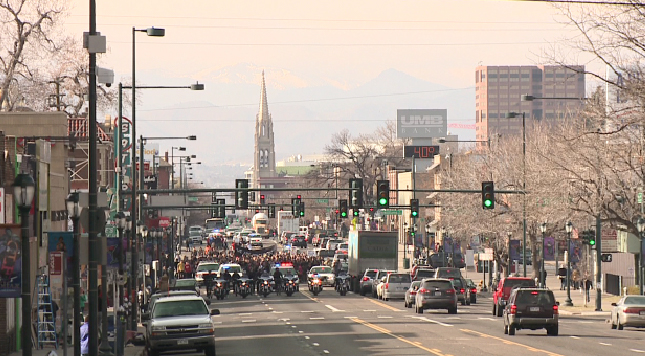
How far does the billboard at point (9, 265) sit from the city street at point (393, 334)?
7.68m

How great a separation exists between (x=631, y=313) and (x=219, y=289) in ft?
96.1

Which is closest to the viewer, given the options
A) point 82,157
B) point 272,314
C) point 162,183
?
point 272,314

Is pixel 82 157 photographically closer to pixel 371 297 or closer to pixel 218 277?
pixel 218 277

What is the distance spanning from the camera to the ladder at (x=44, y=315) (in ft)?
110

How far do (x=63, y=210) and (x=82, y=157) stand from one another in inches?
1234

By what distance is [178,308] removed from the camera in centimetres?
2953

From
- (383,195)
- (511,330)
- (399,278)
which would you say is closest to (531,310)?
(511,330)

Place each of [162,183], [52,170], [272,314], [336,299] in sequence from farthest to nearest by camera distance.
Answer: [162,183] < [336,299] < [272,314] < [52,170]

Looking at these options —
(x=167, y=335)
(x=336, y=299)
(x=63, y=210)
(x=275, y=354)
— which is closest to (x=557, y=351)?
(x=275, y=354)

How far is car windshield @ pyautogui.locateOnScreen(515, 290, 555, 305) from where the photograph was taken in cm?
3469

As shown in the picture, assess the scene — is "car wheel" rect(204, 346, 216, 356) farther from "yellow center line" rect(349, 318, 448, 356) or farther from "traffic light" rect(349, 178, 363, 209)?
"traffic light" rect(349, 178, 363, 209)

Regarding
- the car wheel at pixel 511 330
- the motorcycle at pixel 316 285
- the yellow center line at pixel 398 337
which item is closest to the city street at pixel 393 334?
the yellow center line at pixel 398 337

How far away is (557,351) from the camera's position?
27672 mm

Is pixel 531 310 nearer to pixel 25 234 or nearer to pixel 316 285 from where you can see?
pixel 25 234
